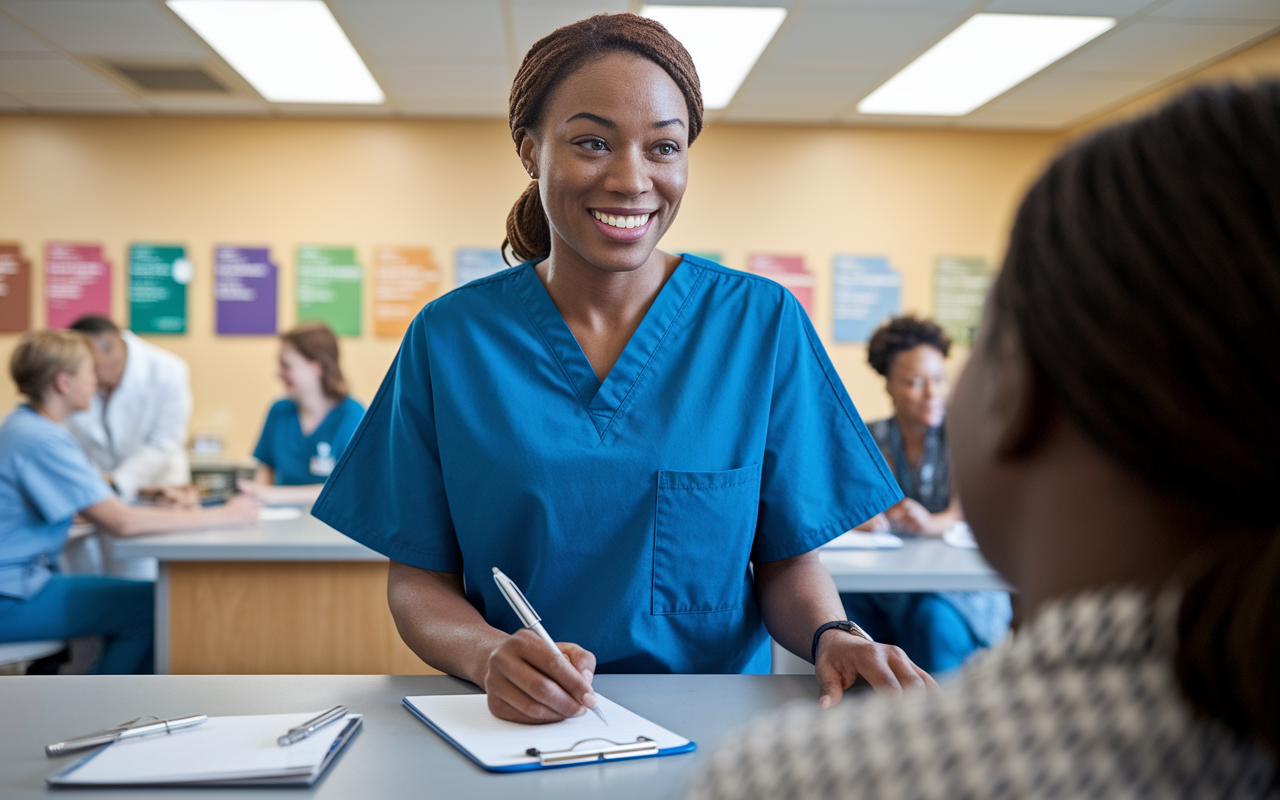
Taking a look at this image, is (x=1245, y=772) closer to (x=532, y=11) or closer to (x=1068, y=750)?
(x=1068, y=750)

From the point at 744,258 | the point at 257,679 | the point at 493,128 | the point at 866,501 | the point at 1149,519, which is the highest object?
the point at 493,128

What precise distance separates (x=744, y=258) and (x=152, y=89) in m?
3.26

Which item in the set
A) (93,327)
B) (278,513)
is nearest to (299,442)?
(278,513)

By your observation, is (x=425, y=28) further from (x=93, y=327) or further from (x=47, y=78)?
(x=47, y=78)

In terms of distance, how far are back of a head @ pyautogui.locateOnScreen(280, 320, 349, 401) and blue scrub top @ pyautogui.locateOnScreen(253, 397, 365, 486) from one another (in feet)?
0.24

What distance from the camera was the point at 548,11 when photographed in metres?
3.77

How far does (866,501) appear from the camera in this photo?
119 centimetres

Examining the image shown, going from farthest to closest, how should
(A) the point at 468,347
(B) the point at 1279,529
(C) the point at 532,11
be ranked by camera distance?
(C) the point at 532,11 → (A) the point at 468,347 → (B) the point at 1279,529

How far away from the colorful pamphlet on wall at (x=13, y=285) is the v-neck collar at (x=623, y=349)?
200 inches

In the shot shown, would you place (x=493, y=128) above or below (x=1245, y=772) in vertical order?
above

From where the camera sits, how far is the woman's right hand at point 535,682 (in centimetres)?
86

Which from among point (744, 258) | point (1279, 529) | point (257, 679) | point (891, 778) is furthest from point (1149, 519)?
point (744, 258)

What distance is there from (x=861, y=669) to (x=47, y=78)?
5.10 meters

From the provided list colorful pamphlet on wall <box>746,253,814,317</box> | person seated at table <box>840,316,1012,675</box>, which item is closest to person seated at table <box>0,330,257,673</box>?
person seated at table <box>840,316,1012,675</box>
